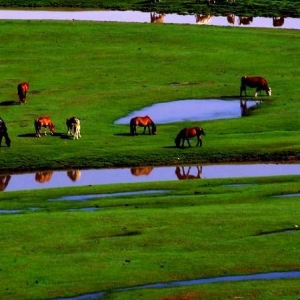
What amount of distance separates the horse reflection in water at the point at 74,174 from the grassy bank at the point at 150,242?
324 centimetres

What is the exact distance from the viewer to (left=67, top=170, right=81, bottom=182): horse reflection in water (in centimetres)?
4312

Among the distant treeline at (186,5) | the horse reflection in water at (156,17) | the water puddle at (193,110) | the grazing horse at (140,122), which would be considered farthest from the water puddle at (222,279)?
the distant treeline at (186,5)

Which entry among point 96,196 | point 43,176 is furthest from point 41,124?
point 96,196

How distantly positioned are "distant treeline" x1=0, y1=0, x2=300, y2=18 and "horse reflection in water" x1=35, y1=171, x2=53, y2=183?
45.6 metres

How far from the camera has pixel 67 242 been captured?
32.4m

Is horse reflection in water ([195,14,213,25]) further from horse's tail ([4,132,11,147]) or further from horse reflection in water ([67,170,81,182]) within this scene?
horse reflection in water ([67,170,81,182])

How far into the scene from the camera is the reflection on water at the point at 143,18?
83000mm

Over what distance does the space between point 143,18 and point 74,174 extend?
42598mm

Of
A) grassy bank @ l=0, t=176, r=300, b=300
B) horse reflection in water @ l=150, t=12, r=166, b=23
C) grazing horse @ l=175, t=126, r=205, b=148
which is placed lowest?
grassy bank @ l=0, t=176, r=300, b=300

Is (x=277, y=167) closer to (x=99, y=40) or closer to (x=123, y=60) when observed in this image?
(x=123, y=60)

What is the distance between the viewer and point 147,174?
43.8 m

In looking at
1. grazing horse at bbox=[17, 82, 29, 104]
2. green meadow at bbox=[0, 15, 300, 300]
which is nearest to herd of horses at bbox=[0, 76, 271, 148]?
green meadow at bbox=[0, 15, 300, 300]

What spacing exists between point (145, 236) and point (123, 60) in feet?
113

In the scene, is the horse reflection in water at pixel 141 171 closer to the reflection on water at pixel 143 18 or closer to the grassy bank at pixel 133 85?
the grassy bank at pixel 133 85
